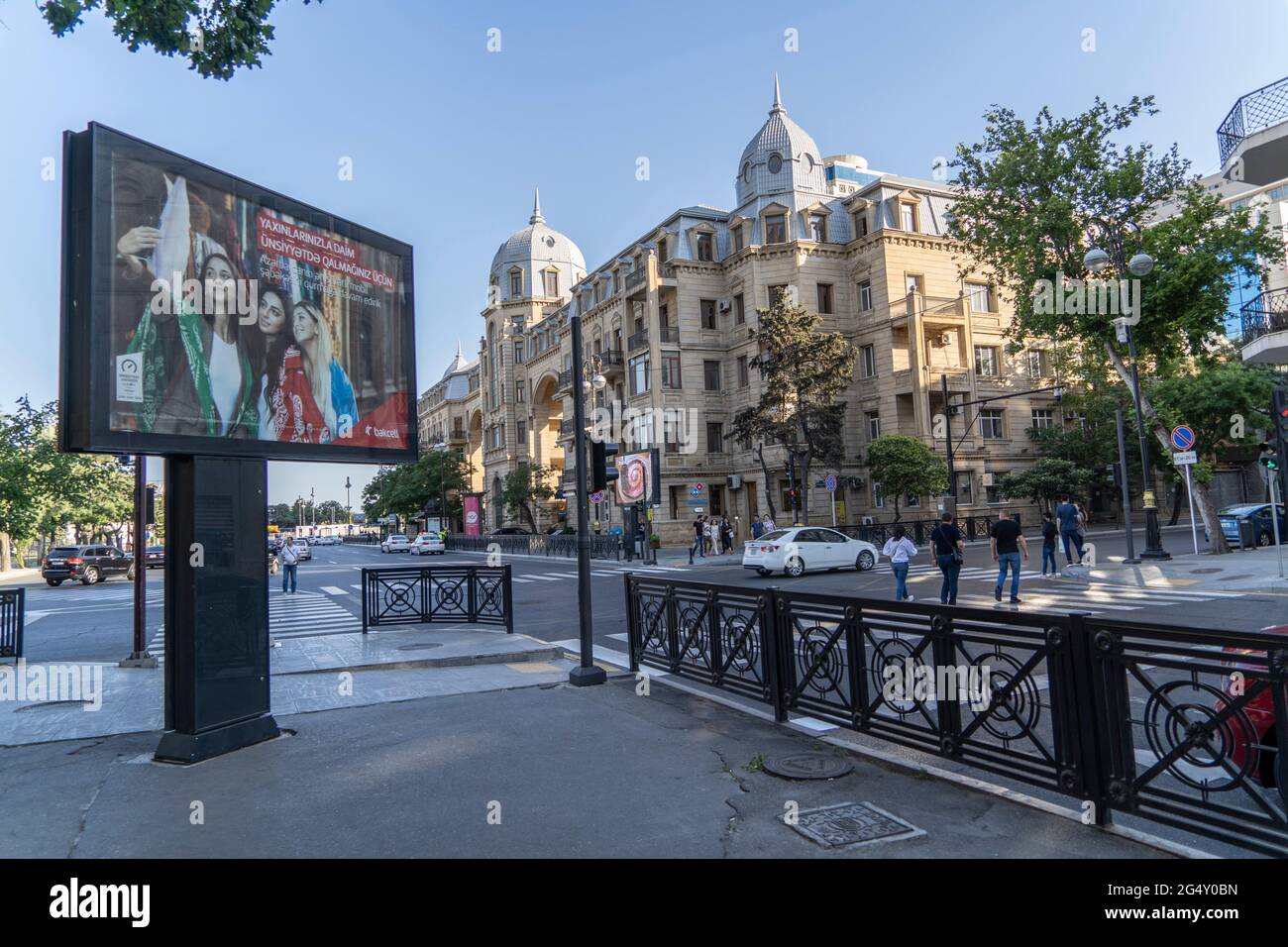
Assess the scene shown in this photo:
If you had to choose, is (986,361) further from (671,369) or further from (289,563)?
(289,563)

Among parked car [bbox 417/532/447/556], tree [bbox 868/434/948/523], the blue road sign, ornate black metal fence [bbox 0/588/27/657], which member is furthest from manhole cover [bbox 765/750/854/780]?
parked car [bbox 417/532/447/556]

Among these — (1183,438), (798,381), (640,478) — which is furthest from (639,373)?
(1183,438)

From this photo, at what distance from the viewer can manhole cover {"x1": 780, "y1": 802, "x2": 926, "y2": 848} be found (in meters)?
4.06

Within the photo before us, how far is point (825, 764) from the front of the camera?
5.32 m

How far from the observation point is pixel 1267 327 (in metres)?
16.2

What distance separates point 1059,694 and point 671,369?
138 ft

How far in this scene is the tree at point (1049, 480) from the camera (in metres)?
39.8

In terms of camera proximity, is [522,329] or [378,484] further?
[378,484]

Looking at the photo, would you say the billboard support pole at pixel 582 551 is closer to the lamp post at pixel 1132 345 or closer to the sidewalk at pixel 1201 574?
the sidewalk at pixel 1201 574

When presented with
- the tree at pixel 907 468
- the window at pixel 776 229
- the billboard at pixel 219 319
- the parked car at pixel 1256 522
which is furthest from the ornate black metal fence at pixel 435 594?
the window at pixel 776 229

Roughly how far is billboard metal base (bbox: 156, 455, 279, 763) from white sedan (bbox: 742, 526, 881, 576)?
17673 mm
